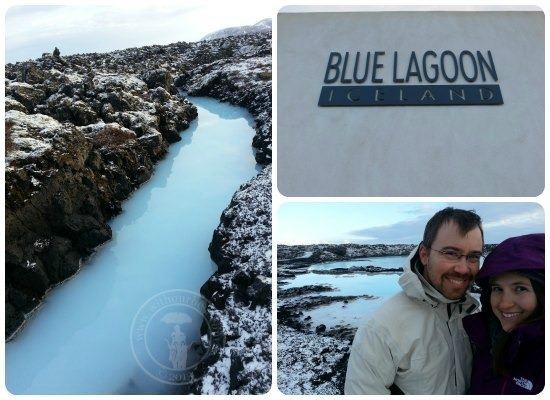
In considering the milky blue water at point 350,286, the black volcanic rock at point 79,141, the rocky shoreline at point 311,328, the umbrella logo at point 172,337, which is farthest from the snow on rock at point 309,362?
the black volcanic rock at point 79,141

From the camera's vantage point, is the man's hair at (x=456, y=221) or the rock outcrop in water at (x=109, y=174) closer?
the man's hair at (x=456, y=221)

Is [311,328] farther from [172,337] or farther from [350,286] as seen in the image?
[172,337]

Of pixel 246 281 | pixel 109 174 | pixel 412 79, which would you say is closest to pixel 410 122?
pixel 412 79

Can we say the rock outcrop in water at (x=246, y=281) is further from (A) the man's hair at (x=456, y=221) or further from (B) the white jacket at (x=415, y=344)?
(A) the man's hair at (x=456, y=221)

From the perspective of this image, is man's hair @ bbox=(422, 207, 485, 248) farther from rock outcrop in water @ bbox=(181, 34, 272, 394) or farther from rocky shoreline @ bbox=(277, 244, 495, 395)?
rock outcrop in water @ bbox=(181, 34, 272, 394)

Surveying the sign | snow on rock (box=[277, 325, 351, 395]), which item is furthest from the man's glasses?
the sign

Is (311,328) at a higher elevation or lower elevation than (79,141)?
lower

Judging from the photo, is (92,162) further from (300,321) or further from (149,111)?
(300,321)
